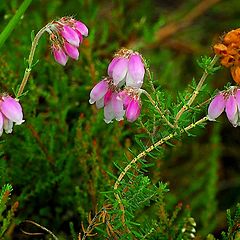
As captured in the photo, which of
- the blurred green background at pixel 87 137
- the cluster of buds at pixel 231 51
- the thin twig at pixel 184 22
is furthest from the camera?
the thin twig at pixel 184 22

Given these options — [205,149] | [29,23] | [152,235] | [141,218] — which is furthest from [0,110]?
[205,149]

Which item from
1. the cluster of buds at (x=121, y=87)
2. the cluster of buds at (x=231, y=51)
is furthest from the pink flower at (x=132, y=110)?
the cluster of buds at (x=231, y=51)

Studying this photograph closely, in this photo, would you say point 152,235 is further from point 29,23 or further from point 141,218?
point 29,23

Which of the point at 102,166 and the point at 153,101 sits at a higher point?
the point at 153,101

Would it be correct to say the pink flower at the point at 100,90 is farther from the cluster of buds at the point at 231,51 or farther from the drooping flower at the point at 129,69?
the cluster of buds at the point at 231,51

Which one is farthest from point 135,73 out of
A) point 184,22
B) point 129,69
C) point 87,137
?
point 184,22

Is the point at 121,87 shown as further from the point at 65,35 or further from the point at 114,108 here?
the point at 65,35
